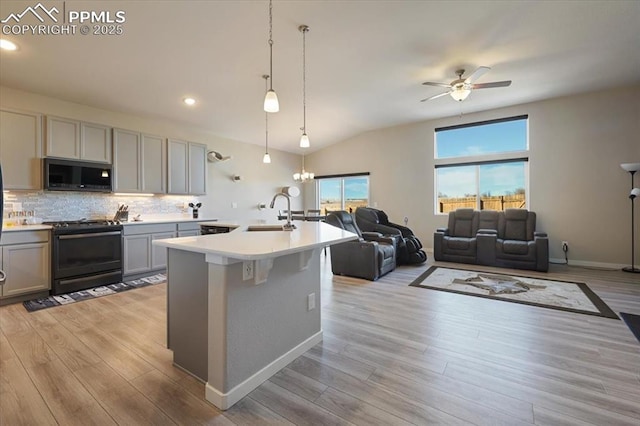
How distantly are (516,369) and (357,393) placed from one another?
3.96 feet

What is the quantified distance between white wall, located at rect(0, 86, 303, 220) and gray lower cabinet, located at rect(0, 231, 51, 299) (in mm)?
786

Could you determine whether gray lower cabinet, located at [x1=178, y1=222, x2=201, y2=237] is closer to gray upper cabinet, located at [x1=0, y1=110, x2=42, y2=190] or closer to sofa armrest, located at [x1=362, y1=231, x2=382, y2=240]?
gray upper cabinet, located at [x1=0, y1=110, x2=42, y2=190]

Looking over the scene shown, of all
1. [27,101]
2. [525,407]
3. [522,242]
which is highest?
[27,101]

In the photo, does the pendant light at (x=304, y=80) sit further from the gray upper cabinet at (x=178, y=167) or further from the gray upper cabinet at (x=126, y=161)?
the gray upper cabinet at (x=126, y=161)

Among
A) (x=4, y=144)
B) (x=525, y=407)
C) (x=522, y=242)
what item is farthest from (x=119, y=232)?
(x=522, y=242)

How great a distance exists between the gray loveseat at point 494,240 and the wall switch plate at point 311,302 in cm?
414

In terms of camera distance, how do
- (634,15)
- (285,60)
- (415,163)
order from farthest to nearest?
1. (415,163)
2. (285,60)
3. (634,15)

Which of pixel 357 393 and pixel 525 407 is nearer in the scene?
pixel 525 407

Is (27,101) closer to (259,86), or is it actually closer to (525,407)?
(259,86)

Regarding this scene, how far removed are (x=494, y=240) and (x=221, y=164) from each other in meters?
5.93

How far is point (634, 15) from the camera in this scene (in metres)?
3.04

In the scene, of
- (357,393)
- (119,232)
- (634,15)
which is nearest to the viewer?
(357,393)

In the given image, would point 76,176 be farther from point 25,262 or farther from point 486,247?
point 486,247

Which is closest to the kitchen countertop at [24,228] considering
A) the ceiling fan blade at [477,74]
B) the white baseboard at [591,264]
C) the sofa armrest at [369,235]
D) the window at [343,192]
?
the sofa armrest at [369,235]
